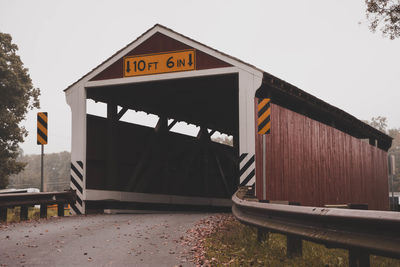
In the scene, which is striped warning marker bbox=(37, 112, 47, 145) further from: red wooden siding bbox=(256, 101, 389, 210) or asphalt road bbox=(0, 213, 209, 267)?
red wooden siding bbox=(256, 101, 389, 210)

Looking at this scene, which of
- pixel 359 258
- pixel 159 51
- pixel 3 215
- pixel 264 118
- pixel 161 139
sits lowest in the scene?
pixel 3 215

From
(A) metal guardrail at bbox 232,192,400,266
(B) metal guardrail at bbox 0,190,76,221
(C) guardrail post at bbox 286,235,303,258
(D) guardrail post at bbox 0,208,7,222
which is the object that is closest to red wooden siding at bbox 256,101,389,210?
(B) metal guardrail at bbox 0,190,76,221

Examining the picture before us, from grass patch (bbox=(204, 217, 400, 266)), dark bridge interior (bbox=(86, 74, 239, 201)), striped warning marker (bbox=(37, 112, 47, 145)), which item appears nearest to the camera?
grass patch (bbox=(204, 217, 400, 266))

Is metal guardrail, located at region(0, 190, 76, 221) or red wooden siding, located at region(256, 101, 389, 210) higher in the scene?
red wooden siding, located at region(256, 101, 389, 210)

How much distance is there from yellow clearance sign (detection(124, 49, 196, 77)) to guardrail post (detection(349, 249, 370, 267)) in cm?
848

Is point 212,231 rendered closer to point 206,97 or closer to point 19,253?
point 19,253

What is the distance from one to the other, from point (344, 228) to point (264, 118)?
6227 mm

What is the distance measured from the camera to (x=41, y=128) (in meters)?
12.1

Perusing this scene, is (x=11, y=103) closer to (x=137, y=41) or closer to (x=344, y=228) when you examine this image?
(x=137, y=41)

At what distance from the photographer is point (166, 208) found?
53.9 feet

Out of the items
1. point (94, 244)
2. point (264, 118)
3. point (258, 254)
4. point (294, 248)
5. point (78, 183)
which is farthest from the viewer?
point (78, 183)

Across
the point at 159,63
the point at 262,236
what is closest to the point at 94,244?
the point at 262,236

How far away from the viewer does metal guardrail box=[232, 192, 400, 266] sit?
9.75ft

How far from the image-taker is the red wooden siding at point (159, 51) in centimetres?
1143
